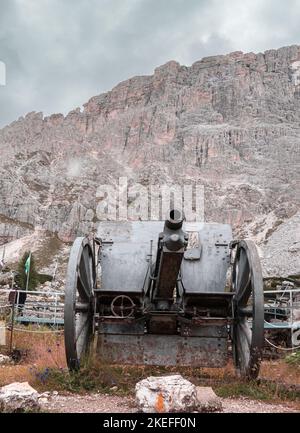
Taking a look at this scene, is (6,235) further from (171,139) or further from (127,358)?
(127,358)

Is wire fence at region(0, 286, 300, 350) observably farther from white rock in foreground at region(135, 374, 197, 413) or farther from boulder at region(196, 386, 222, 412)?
white rock in foreground at region(135, 374, 197, 413)

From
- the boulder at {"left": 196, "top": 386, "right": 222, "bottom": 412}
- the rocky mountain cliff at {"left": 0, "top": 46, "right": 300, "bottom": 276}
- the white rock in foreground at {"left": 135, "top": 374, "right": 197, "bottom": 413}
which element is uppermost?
the rocky mountain cliff at {"left": 0, "top": 46, "right": 300, "bottom": 276}

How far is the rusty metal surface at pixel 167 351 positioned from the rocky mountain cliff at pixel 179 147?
87.6 metres

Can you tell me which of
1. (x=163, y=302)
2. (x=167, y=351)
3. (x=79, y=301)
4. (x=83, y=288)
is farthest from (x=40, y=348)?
(x=163, y=302)

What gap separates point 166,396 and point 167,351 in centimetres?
230

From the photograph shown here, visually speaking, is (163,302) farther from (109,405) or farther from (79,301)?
(109,405)

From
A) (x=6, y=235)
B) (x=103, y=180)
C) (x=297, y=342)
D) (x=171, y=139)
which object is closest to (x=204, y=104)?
(x=171, y=139)

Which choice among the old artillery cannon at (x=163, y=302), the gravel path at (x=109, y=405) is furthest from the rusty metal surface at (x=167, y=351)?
the gravel path at (x=109, y=405)

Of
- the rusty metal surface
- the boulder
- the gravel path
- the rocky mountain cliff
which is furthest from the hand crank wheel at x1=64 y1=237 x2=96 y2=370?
the rocky mountain cliff

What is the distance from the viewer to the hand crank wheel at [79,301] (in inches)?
225

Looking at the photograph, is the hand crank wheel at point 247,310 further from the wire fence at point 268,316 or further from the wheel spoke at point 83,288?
the wire fence at point 268,316

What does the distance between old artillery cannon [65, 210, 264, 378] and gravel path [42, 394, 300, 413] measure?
59 cm

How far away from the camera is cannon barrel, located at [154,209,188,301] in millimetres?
5410

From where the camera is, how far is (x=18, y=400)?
4.20m
